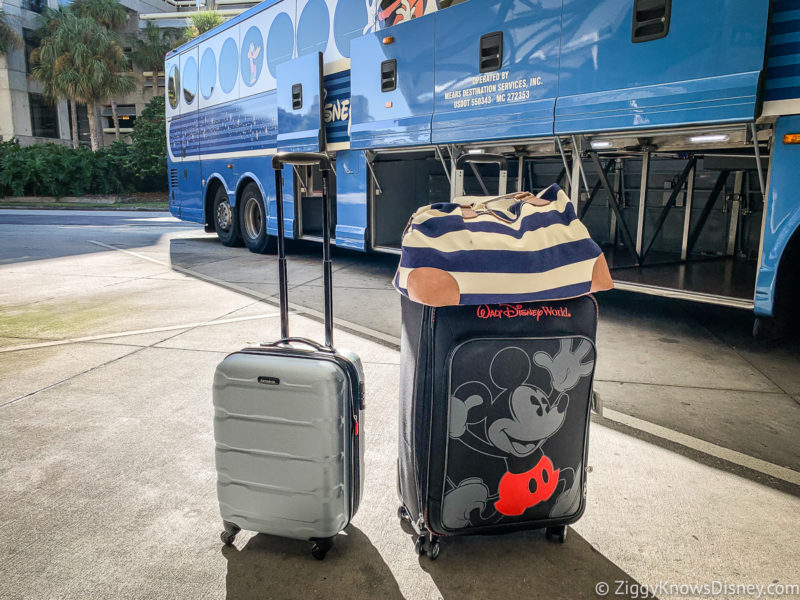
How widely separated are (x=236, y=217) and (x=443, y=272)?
922cm

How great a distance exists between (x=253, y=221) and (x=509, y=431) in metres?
8.91

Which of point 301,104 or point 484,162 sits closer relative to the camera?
point 484,162

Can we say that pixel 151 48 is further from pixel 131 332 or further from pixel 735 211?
pixel 735 211

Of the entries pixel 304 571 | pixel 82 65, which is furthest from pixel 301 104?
pixel 82 65

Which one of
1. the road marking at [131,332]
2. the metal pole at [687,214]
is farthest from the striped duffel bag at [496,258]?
the metal pole at [687,214]

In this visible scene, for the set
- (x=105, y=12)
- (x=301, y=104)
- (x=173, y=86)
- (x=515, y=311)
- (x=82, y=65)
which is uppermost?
(x=105, y=12)

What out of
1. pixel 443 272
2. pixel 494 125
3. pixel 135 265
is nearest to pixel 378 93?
pixel 494 125

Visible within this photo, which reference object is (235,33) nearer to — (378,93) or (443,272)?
(378,93)

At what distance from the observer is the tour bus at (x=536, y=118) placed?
4.11 meters

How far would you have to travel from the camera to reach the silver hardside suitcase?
205 centimetres

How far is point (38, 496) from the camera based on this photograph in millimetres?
2516

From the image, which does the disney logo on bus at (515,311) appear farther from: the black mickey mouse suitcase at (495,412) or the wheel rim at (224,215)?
the wheel rim at (224,215)

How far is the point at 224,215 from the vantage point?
1112 cm

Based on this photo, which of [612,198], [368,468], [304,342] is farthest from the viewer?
[612,198]
